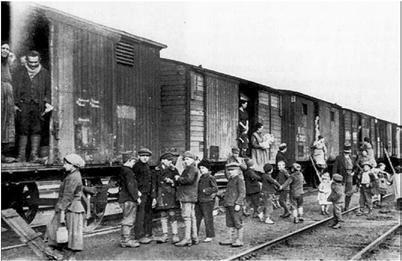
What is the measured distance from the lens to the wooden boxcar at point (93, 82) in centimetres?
862

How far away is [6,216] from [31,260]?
795 millimetres

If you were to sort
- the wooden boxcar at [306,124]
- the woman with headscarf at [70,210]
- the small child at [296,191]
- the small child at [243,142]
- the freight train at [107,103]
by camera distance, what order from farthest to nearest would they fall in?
the wooden boxcar at [306,124] → the small child at [243,142] → the small child at [296,191] → the freight train at [107,103] → the woman with headscarf at [70,210]

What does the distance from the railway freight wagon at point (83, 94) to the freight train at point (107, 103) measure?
19 mm

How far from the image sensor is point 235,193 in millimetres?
8117

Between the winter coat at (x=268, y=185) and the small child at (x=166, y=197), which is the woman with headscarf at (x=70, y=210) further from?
the winter coat at (x=268, y=185)

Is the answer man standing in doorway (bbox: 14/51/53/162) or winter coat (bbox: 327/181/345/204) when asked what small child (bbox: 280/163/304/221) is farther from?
man standing in doorway (bbox: 14/51/53/162)

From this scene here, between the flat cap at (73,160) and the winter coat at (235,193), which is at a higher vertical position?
the flat cap at (73,160)

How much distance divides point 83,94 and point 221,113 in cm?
555

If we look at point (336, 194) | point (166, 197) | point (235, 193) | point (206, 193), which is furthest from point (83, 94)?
point (336, 194)

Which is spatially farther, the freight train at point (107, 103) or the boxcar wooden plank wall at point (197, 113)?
the boxcar wooden plank wall at point (197, 113)

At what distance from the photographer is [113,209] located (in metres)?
14.0

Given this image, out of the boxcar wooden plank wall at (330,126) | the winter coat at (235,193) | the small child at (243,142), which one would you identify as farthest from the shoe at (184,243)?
the boxcar wooden plank wall at (330,126)

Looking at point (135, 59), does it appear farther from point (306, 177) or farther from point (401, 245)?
point (306, 177)

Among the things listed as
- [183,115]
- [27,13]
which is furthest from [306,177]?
[27,13]
